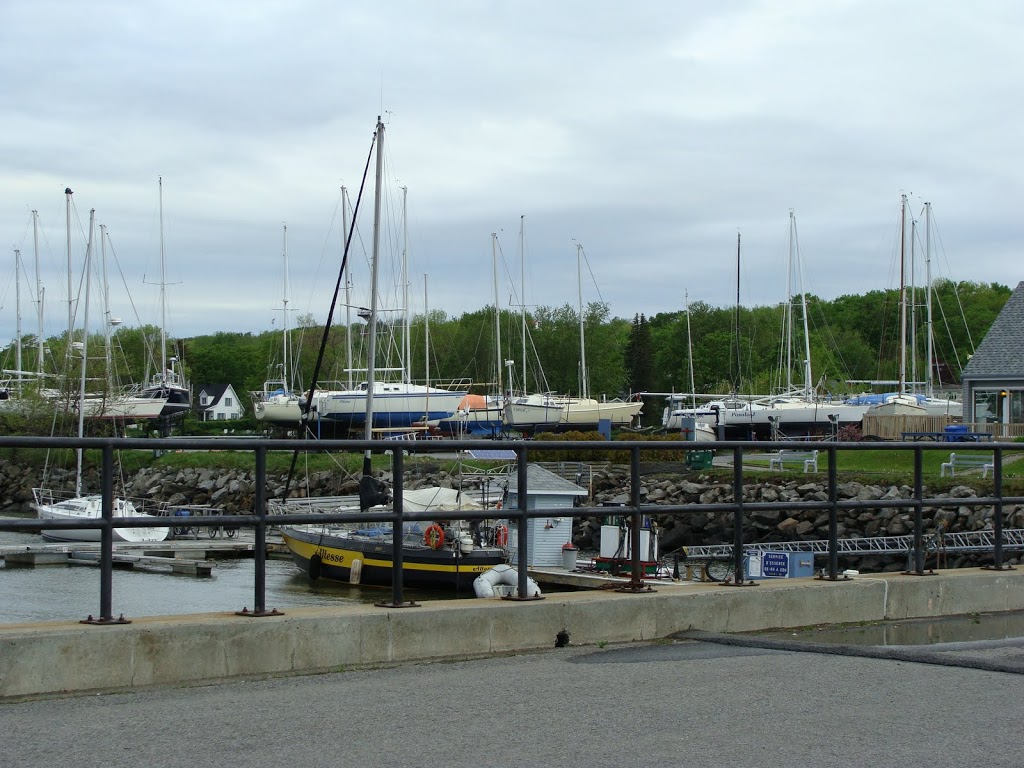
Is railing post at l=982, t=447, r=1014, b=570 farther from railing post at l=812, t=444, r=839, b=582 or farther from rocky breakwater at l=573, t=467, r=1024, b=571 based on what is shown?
rocky breakwater at l=573, t=467, r=1024, b=571

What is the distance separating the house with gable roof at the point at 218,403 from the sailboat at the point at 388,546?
107m

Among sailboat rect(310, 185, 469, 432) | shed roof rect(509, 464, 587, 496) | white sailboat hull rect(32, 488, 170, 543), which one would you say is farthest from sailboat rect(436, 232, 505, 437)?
shed roof rect(509, 464, 587, 496)

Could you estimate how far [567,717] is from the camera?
591cm

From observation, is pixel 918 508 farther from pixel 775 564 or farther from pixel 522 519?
pixel 522 519

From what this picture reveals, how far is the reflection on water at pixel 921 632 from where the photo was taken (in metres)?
8.80

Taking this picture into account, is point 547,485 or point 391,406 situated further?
point 391,406

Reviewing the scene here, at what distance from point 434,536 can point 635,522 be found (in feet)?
43.1

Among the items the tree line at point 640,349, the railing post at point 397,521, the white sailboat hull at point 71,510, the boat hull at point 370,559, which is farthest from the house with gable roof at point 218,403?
the railing post at point 397,521

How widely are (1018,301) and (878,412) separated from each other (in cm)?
941

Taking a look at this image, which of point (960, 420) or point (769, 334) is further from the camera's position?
point (769, 334)

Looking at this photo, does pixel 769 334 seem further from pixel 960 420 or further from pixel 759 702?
pixel 759 702

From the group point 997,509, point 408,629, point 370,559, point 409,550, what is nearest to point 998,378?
point 370,559

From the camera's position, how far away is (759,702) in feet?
20.7

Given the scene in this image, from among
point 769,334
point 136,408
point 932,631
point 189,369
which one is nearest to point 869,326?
point 769,334
